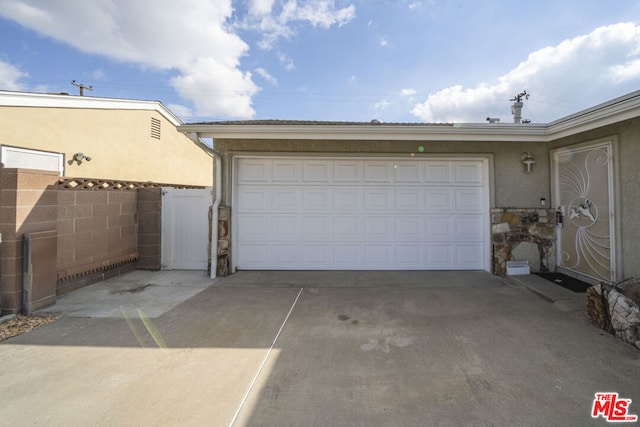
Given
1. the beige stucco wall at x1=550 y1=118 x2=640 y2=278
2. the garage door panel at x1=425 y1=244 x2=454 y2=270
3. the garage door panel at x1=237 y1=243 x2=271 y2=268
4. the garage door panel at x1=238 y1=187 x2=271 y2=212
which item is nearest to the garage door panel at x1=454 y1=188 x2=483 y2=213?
the garage door panel at x1=425 y1=244 x2=454 y2=270

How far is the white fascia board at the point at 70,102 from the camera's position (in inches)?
232

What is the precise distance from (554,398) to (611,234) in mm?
3643

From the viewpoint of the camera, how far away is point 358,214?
5664 mm

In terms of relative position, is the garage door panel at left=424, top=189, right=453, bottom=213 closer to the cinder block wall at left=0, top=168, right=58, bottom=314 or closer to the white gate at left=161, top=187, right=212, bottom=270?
the white gate at left=161, top=187, right=212, bottom=270

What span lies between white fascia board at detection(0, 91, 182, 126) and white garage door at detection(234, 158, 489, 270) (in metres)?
4.07

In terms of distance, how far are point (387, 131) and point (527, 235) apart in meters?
3.49

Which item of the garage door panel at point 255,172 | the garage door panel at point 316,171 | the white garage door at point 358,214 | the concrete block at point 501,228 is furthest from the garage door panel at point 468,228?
the garage door panel at point 255,172

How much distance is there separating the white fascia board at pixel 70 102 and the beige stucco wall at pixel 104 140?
9 centimetres

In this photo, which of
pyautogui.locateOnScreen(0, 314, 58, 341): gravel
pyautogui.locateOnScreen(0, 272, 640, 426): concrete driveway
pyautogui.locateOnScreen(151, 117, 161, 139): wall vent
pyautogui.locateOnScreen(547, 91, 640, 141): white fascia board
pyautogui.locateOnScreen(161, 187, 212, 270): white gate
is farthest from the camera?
pyautogui.locateOnScreen(151, 117, 161, 139): wall vent

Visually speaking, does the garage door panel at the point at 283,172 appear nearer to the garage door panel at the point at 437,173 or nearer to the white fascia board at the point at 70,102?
the garage door panel at the point at 437,173

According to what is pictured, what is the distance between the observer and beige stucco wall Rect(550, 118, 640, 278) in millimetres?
3840

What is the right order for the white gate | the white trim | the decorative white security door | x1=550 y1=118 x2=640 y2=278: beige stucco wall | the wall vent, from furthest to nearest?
the wall vent < the white gate < the white trim < the decorative white security door < x1=550 y1=118 x2=640 y2=278: beige stucco wall

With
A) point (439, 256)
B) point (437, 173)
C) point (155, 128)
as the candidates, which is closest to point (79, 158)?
point (155, 128)

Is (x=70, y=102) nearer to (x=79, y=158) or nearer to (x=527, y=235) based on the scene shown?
(x=79, y=158)
